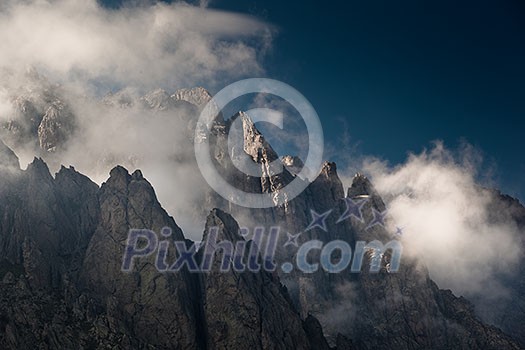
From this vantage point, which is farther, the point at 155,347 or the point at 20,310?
the point at 155,347

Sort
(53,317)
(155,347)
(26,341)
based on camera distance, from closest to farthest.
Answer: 1. (26,341)
2. (53,317)
3. (155,347)

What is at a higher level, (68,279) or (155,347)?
(68,279)

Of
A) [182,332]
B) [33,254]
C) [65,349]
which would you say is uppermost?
[33,254]

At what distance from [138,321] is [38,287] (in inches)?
1389

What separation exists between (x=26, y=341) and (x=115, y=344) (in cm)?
2608

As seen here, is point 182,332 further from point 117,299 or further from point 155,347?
point 117,299

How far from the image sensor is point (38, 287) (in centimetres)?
19125

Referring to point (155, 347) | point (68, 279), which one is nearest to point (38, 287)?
point (68, 279)

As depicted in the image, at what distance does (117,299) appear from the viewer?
198 meters

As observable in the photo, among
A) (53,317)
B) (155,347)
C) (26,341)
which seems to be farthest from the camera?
(155,347)

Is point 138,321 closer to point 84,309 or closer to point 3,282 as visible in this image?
point 84,309

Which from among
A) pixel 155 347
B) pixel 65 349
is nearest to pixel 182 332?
pixel 155 347

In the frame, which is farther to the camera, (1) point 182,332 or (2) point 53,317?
(1) point 182,332

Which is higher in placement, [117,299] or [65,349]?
[117,299]
